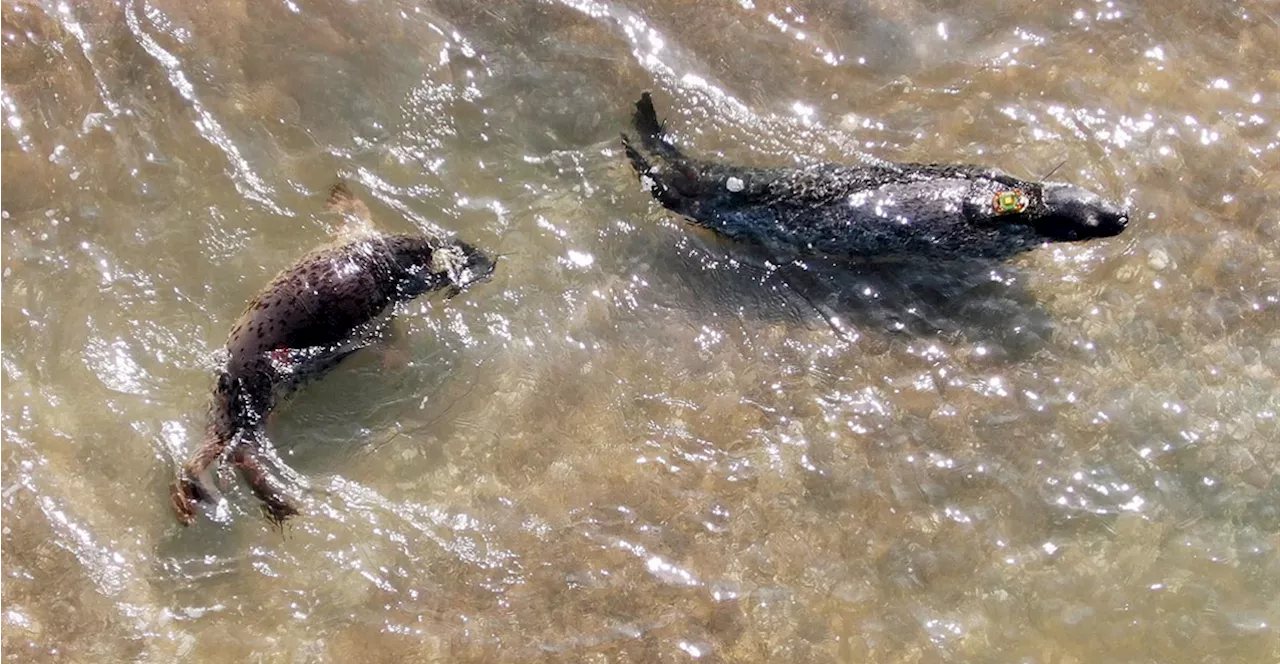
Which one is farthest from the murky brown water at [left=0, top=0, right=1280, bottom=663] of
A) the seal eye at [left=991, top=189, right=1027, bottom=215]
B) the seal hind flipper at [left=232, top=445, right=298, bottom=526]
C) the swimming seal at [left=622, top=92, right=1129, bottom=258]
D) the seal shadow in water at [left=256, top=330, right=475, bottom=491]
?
the seal eye at [left=991, top=189, right=1027, bottom=215]

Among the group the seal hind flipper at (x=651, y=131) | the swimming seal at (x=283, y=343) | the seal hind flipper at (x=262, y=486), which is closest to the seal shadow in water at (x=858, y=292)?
the seal hind flipper at (x=651, y=131)

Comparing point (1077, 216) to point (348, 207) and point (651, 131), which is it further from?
point (348, 207)

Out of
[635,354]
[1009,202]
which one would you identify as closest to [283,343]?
[635,354]

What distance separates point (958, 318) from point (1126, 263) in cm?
124

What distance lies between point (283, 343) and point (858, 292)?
3.64 metres

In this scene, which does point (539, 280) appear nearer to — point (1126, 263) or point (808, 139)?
point (808, 139)

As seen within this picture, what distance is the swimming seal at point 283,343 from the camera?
5.03 m

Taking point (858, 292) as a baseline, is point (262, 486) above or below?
below

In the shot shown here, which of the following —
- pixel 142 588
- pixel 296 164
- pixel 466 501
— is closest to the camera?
pixel 142 588

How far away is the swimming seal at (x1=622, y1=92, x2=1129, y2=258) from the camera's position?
5.58 meters

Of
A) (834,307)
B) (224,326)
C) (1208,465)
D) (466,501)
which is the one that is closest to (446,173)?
(224,326)

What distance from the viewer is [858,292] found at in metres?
5.88

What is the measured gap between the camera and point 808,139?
6.07 metres

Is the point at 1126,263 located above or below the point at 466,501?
above
